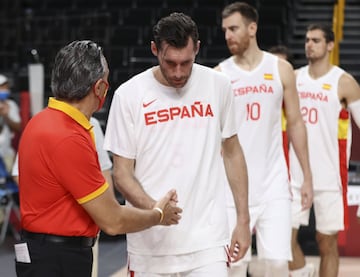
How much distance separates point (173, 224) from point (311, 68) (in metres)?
3.84

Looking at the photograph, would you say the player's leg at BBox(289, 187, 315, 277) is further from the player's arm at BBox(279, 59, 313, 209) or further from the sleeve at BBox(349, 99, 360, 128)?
the player's arm at BBox(279, 59, 313, 209)

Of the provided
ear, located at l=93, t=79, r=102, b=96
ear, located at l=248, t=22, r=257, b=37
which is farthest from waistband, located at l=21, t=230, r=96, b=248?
ear, located at l=248, t=22, r=257, b=37

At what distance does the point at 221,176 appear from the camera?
15.0ft

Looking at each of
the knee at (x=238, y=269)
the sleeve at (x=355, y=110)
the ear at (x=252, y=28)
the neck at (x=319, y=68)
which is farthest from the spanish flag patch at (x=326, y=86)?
the knee at (x=238, y=269)

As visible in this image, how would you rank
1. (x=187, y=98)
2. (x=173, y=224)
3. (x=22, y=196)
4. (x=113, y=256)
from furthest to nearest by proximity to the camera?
(x=113, y=256) < (x=187, y=98) < (x=173, y=224) < (x=22, y=196)

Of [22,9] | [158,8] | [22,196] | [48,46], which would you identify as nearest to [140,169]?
[22,196]

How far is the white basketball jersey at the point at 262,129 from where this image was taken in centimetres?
596

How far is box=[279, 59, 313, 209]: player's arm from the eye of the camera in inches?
240

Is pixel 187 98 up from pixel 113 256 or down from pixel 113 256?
up

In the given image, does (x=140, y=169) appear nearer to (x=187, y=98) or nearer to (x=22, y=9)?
(x=187, y=98)

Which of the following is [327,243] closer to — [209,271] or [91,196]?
[209,271]

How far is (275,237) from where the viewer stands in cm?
583

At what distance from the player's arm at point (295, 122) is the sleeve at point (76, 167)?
2.68m

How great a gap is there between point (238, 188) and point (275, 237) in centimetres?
120
